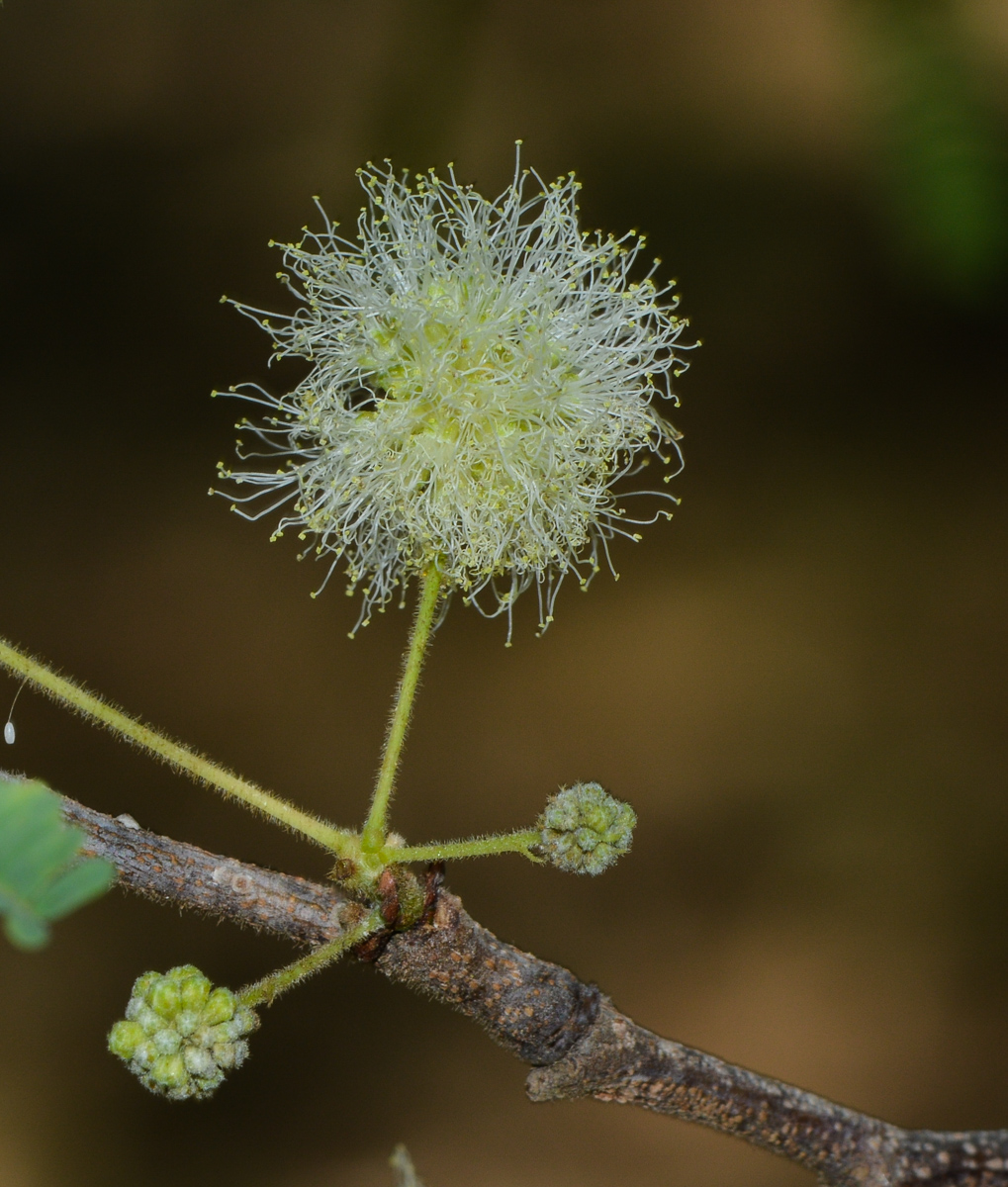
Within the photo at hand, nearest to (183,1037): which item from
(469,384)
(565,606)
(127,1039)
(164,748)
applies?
(127,1039)

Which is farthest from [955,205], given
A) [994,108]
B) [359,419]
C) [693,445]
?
[359,419]

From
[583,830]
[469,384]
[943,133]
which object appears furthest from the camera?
[943,133]

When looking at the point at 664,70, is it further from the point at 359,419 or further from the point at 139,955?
the point at 139,955

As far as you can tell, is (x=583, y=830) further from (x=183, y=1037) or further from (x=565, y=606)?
(x=565, y=606)

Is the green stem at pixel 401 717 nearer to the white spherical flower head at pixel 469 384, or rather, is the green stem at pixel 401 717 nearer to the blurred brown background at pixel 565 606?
the white spherical flower head at pixel 469 384

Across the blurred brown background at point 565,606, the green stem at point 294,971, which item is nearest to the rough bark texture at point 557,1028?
the green stem at point 294,971

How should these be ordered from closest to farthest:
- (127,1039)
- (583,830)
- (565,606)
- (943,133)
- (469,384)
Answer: (127,1039)
(583,830)
(469,384)
(943,133)
(565,606)

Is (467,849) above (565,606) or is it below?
below
